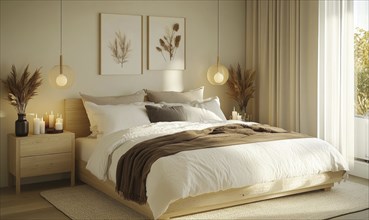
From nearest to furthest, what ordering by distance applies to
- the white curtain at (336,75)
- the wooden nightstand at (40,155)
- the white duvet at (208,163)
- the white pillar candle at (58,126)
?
the white duvet at (208,163) < the wooden nightstand at (40,155) < the white pillar candle at (58,126) < the white curtain at (336,75)

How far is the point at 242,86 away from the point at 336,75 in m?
1.38

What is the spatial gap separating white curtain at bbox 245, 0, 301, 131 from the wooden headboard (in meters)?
2.45

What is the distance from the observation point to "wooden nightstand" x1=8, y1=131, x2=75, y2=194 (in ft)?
17.0

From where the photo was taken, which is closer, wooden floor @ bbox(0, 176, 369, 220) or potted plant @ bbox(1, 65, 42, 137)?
wooden floor @ bbox(0, 176, 369, 220)

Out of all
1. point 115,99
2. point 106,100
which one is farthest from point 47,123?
point 115,99

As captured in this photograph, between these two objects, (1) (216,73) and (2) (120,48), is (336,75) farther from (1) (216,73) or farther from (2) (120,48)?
(2) (120,48)

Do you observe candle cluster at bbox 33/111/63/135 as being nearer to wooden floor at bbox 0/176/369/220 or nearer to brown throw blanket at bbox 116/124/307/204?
wooden floor at bbox 0/176/369/220

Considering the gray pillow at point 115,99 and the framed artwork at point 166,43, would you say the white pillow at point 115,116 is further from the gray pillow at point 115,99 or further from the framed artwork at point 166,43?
the framed artwork at point 166,43

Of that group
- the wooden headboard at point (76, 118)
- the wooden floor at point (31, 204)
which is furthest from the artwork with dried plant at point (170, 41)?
the wooden floor at point (31, 204)

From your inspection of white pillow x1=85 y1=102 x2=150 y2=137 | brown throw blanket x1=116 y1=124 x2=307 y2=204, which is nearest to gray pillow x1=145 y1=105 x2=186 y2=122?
white pillow x1=85 y1=102 x2=150 y2=137

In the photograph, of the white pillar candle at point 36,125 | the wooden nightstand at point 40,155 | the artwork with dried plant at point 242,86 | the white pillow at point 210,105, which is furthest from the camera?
the artwork with dried plant at point 242,86

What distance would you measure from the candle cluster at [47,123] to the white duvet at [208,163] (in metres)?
0.71

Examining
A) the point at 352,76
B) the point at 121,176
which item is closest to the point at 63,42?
the point at 121,176

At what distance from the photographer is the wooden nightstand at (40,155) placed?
5.19 metres
